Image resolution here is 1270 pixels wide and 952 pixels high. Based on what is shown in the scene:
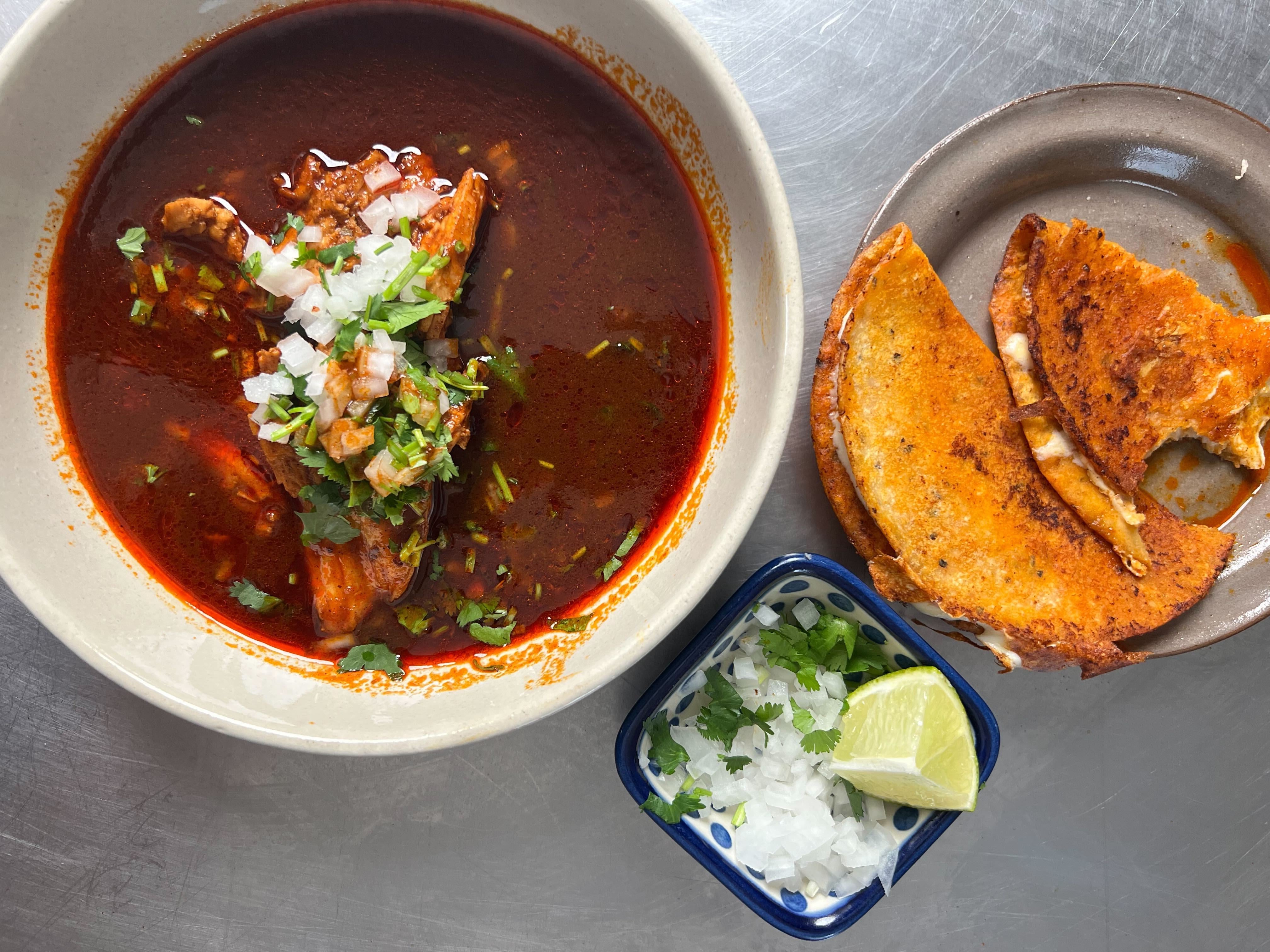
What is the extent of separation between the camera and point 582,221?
202 centimetres

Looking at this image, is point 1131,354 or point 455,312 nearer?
point 455,312

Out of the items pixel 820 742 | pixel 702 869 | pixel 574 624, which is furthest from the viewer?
pixel 702 869

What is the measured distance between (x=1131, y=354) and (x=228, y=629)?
2.52 meters

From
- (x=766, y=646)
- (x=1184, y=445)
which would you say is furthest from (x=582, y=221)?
(x=1184, y=445)

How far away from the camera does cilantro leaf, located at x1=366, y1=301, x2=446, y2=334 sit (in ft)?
5.99

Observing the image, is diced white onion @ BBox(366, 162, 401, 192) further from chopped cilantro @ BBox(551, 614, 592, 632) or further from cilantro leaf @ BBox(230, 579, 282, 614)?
chopped cilantro @ BBox(551, 614, 592, 632)

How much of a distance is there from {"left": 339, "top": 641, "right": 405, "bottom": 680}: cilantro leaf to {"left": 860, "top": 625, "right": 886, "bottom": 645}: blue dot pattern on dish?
127cm

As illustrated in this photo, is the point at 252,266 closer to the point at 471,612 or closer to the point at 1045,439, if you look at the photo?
the point at 471,612

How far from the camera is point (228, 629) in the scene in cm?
211

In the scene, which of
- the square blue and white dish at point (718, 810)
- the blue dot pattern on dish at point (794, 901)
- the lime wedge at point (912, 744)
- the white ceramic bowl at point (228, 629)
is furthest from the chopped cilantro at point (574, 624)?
the blue dot pattern on dish at point (794, 901)

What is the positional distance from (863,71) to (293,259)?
1.69 meters

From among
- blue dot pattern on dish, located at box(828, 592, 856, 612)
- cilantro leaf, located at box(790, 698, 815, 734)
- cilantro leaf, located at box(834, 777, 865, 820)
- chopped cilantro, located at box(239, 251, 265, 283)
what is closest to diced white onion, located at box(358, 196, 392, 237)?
chopped cilantro, located at box(239, 251, 265, 283)

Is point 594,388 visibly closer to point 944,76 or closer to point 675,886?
point 944,76

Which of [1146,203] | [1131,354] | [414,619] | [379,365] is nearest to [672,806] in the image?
[414,619]
